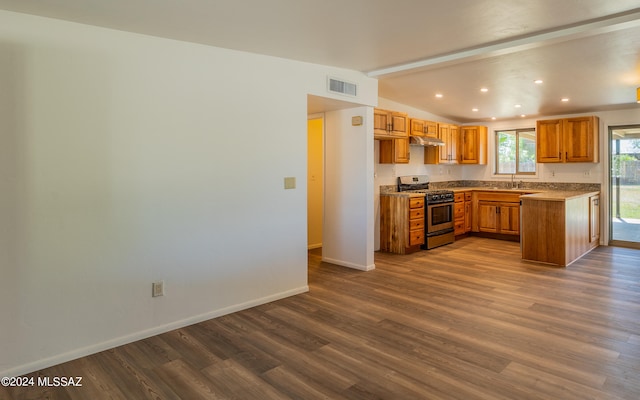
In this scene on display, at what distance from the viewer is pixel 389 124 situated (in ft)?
19.3

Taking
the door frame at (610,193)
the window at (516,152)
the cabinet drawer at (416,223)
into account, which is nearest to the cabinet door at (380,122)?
the cabinet drawer at (416,223)

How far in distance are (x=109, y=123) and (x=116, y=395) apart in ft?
6.15

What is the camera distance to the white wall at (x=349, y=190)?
5.07 meters

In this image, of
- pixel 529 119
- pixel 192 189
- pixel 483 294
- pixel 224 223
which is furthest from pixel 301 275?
pixel 529 119

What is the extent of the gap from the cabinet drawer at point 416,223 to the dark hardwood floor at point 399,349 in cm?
162

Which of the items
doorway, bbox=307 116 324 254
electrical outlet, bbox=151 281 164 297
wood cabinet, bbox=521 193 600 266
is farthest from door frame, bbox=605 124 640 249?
electrical outlet, bbox=151 281 164 297

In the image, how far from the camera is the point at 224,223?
359cm

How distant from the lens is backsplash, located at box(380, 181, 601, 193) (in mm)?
6898

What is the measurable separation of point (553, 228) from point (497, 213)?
2.11 metres

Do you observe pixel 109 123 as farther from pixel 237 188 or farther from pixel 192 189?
pixel 237 188

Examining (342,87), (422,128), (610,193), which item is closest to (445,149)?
(422,128)

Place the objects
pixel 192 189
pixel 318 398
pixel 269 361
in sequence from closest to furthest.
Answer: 1. pixel 318 398
2. pixel 269 361
3. pixel 192 189

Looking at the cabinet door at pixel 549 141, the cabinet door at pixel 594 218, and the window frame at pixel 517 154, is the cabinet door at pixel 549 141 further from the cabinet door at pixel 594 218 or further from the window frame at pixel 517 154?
the cabinet door at pixel 594 218

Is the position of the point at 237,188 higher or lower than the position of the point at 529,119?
lower
